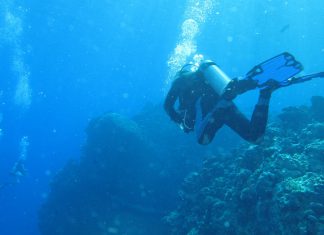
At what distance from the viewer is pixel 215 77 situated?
4844 mm

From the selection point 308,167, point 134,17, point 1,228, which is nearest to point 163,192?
point 308,167

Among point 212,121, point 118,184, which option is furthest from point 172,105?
point 118,184

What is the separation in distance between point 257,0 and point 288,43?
2600 centimetres

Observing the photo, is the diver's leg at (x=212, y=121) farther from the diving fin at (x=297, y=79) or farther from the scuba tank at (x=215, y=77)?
the diving fin at (x=297, y=79)

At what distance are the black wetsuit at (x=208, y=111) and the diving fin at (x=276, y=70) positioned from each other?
0.74 ft

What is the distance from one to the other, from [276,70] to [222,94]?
809 mm

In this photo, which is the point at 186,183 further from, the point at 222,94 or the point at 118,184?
the point at 222,94

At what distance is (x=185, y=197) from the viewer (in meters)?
10.9

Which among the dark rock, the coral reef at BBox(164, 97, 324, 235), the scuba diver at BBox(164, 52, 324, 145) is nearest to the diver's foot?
the scuba diver at BBox(164, 52, 324, 145)

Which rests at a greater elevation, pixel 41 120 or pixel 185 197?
pixel 41 120

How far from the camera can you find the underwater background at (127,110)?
15.4 metres

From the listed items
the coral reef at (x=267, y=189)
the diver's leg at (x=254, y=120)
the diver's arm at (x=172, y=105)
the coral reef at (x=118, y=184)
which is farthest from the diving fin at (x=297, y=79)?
the coral reef at (x=118, y=184)

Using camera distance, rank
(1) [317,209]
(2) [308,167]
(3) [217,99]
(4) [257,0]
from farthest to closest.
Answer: (4) [257,0], (2) [308,167], (1) [317,209], (3) [217,99]

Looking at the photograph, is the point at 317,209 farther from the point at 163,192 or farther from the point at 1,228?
the point at 1,228
